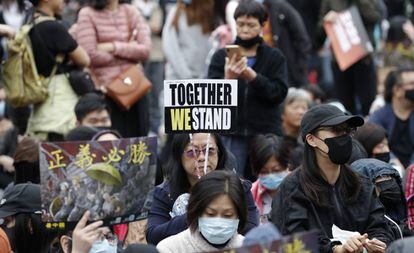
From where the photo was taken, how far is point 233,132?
8.40m

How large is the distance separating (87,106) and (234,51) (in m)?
1.58

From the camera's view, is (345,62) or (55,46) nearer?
(55,46)

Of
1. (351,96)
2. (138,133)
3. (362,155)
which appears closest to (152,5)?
(351,96)

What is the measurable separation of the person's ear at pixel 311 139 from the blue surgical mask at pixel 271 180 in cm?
173

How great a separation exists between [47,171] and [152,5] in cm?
896

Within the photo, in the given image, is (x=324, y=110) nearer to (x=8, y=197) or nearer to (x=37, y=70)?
(x=8, y=197)

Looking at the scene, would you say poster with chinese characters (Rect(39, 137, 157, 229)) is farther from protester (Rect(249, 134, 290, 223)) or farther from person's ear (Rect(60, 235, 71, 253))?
protester (Rect(249, 134, 290, 223))

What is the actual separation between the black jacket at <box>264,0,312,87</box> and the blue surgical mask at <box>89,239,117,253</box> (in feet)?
21.7

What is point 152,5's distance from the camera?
15.9m

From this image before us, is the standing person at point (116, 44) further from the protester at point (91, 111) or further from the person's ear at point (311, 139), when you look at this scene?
the person's ear at point (311, 139)

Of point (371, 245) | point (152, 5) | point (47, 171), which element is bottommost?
point (371, 245)

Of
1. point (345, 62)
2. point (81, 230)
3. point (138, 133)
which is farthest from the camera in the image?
point (345, 62)

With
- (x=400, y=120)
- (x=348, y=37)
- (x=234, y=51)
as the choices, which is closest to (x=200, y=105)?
(x=234, y=51)

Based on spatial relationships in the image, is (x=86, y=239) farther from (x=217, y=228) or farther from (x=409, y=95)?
(x=409, y=95)
